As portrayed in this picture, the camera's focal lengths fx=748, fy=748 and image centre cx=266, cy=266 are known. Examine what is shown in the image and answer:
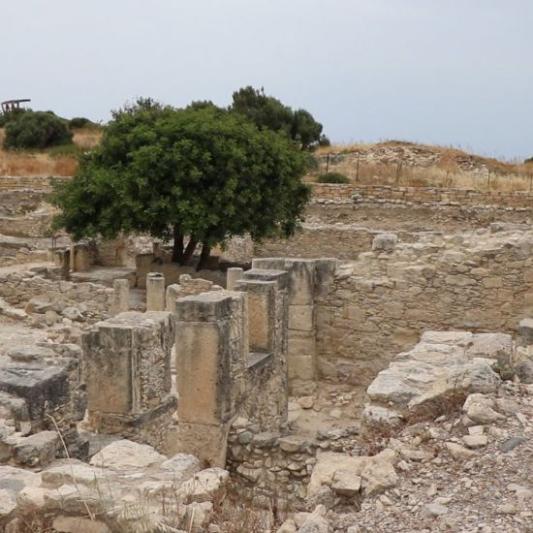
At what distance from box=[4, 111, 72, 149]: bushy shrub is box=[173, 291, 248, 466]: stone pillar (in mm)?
36065

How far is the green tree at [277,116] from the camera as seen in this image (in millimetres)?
39125

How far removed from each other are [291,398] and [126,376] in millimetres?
3580

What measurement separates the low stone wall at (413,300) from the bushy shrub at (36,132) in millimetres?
33652

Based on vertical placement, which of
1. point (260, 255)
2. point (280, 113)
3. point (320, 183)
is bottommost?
point (260, 255)

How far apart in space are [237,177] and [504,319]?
32.2ft

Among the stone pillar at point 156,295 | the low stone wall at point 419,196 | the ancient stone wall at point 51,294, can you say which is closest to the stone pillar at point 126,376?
the ancient stone wall at point 51,294

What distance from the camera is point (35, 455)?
5055 mm

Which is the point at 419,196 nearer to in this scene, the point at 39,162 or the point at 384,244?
the point at 384,244

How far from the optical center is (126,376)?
22.5 feet

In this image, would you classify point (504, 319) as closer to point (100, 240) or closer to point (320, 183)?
point (100, 240)

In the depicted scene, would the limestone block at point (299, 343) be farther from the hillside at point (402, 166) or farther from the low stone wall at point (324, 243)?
the hillside at point (402, 166)

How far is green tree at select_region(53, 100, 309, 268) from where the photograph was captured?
18031mm

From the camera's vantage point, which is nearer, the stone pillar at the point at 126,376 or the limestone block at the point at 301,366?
the stone pillar at the point at 126,376

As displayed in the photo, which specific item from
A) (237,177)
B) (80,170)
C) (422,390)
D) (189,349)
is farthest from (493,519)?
(80,170)
